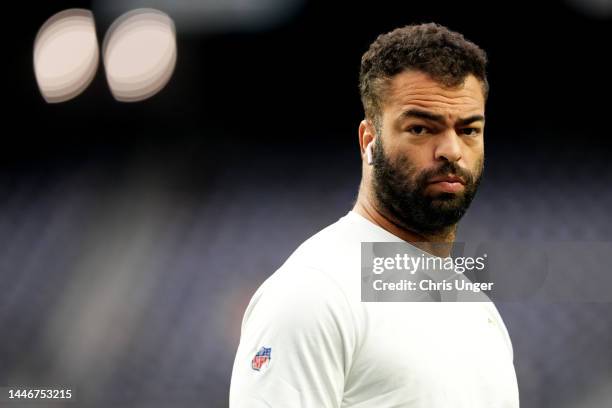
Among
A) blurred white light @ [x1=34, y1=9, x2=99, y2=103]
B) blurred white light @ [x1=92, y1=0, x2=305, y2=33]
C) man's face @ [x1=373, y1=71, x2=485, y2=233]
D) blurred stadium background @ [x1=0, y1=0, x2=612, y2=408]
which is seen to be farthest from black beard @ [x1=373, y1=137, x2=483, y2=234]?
blurred white light @ [x1=34, y1=9, x2=99, y2=103]

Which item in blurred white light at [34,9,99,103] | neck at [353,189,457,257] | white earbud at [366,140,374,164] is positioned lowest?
neck at [353,189,457,257]

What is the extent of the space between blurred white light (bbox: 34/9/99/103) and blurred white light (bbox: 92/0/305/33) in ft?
0.44

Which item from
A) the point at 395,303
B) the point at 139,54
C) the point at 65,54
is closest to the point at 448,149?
the point at 395,303

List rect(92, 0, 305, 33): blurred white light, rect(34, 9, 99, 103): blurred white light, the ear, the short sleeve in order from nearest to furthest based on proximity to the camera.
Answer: the short sleeve → the ear → rect(92, 0, 305, 33): blurred white light → rect(34, 9, 99, 103): blurred white light

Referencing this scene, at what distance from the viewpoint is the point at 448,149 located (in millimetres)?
1189

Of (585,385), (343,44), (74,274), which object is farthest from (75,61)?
(585,385)

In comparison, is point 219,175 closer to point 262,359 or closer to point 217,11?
point 217,11

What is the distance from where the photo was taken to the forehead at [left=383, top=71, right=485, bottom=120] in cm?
120

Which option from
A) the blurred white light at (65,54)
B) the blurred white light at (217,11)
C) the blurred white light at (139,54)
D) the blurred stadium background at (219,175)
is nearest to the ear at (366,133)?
the blurred stadium background at (219,175)

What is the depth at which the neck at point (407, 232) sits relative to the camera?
1.26 metres

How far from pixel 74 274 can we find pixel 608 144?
2.92 m

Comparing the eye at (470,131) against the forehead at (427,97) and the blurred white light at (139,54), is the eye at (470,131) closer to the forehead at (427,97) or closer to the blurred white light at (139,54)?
the forehead at (427,97)

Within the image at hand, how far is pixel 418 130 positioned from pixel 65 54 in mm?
3637

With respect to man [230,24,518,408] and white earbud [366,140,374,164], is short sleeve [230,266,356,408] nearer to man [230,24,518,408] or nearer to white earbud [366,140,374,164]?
man [230,24,518,408]
